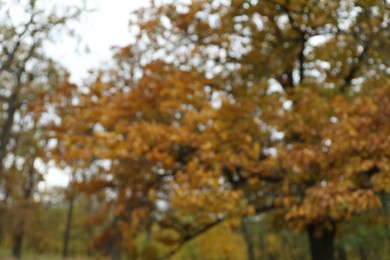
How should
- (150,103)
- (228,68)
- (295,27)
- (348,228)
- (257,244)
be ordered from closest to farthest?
(295,27) → (150,103) → (228,68) → (348,228) → (257,244)

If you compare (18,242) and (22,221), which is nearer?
(18,242)

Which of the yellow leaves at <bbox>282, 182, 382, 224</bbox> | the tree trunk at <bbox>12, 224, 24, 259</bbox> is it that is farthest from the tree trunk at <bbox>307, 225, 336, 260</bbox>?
the tree trunk at <bbox>12, 224, 24, 259</bbox>

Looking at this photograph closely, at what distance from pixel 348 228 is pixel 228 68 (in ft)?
17.0

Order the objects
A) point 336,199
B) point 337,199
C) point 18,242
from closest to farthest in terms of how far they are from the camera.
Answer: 1. point 337,199
2. point 336,199
3. point 18,242

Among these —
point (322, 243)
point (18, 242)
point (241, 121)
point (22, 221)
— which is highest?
point (241, 121)

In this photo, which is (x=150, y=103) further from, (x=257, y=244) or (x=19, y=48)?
(x=257, y=244)

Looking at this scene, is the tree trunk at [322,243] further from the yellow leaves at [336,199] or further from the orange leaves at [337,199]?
the orange leaves at [337,199]

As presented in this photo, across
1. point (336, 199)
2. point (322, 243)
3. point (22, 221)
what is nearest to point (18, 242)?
point (22, 221)

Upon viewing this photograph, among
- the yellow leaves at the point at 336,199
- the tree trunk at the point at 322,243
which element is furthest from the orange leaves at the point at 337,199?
the tree trunk at the point at 322,243

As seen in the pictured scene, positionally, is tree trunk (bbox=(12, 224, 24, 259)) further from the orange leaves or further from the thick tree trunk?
the orange leaves

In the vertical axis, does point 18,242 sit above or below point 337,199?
below

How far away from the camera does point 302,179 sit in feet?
22.6

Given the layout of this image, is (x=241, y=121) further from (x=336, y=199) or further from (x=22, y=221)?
(x=22, y=221)

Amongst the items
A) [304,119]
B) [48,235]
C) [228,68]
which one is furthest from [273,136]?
[48,235]
